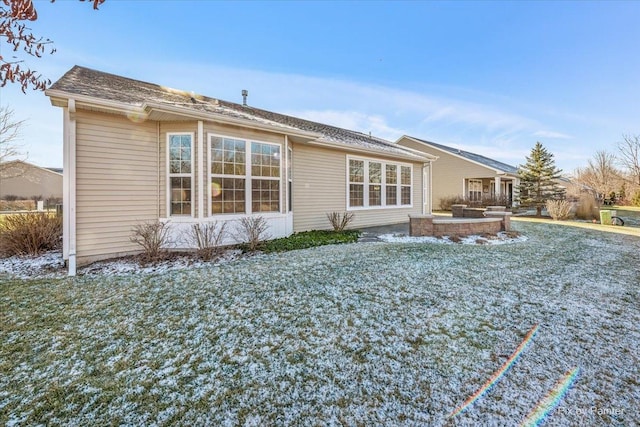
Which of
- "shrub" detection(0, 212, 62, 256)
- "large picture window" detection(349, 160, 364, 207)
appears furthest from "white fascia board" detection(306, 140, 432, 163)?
"shrub" detection(0, 212, 62, 256)

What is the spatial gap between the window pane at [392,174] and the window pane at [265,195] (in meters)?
5.93

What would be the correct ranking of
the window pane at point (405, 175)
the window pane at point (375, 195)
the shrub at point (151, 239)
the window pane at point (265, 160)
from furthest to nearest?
the window pane at point (405, 175), the window pane at point (375, 195), the window pane at point (265, 160), the shrub at point (151, 239)

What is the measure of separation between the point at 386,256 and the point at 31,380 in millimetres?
5407

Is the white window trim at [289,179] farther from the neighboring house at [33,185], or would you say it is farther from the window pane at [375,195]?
the neighboring house at [33,185]

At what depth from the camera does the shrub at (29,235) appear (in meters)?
6.82

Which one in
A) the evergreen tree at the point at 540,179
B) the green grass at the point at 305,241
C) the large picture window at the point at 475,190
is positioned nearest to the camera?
the green grass at the point at 305,241

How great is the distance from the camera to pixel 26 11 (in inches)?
72.9

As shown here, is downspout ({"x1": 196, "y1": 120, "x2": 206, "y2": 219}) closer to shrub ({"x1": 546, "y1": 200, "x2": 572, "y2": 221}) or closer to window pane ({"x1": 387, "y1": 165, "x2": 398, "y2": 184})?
window pane ({"x1": 387, "y1": 165, "x2": 398, "y2": 184})

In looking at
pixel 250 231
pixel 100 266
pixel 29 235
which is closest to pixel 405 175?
pixel 250 231

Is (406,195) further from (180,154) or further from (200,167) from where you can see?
(180,154)

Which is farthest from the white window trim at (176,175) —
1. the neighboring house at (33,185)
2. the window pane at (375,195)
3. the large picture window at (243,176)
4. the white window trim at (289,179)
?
the neighboring house at (33,185)

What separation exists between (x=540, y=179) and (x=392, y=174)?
11.4 m

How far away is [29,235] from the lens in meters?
6.93

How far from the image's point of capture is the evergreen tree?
16.8 m
